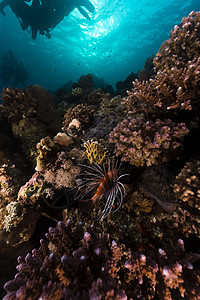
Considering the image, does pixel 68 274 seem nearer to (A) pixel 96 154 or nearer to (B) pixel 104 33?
(A) pixel 96 154

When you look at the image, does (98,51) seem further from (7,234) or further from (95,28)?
(7,234)

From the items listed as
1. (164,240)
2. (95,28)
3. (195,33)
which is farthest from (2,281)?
(95,28)

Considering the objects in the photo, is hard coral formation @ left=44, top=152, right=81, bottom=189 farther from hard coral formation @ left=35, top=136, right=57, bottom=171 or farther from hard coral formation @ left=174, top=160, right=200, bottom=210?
hard coral formation @ left=174, top=160, right=200, bottom=210

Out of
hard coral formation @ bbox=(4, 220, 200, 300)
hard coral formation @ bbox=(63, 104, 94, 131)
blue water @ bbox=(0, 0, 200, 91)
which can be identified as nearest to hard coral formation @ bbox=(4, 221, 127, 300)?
hard coral formation @ bbox=(4, 220, 200, 300)

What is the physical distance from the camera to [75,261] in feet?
4.83

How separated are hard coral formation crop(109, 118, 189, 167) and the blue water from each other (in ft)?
89.4

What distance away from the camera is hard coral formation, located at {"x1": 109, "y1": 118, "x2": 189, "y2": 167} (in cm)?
232

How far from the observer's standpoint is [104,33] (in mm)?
46062

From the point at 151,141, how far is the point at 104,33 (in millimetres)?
61772

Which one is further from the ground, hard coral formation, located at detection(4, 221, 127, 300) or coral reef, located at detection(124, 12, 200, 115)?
coral reef, located at detection(124, 12, 200, 115)

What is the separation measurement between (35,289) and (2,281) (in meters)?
2.86

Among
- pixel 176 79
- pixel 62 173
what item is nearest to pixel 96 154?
pixel 62 173

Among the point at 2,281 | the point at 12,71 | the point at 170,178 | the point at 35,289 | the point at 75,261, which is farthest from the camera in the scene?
the point at 12,71

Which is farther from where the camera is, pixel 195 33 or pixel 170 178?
pixel 195 33
